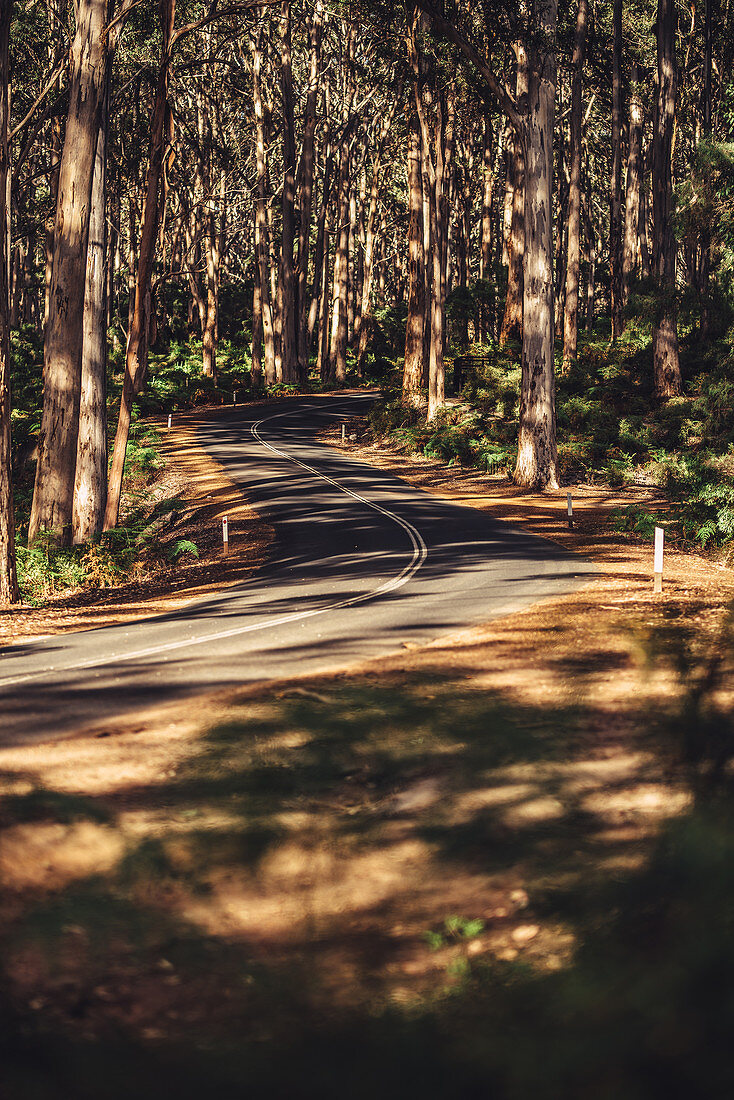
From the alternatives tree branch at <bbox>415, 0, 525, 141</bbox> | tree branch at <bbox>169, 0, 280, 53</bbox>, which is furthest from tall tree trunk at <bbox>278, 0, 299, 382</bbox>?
tree branch at <bbox>169, 0, 280, 53</bbox>

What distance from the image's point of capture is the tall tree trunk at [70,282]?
65.8 ft

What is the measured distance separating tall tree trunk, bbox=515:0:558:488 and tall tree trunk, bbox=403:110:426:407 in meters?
12.5

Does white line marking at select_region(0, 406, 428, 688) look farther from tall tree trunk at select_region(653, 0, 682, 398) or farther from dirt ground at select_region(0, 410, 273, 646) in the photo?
tall tree trunk at select_region(653, 0, 682, 398)

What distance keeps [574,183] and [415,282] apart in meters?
8.14

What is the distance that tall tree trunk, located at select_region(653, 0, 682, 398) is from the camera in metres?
33.6

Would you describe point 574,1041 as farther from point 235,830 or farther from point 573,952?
point 235,830

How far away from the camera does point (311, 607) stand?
15.6m

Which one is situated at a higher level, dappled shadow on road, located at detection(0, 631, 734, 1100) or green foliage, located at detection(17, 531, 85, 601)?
green foliage, located at detection(17, 531, 85, 601)

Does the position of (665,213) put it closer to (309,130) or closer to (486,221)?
(309,130)

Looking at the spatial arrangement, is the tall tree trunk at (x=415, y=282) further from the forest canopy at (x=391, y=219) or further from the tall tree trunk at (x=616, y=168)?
the tall tree trunk at (x=616, y=168)

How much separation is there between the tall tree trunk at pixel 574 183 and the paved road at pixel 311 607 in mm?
17143

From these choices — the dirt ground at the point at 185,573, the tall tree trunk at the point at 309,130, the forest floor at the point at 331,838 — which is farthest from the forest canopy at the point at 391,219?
the forest floor at the point at 331,838

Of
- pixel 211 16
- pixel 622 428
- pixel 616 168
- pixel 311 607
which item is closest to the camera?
pixel 311 607

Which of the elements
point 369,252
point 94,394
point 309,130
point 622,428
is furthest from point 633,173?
point 94,394
